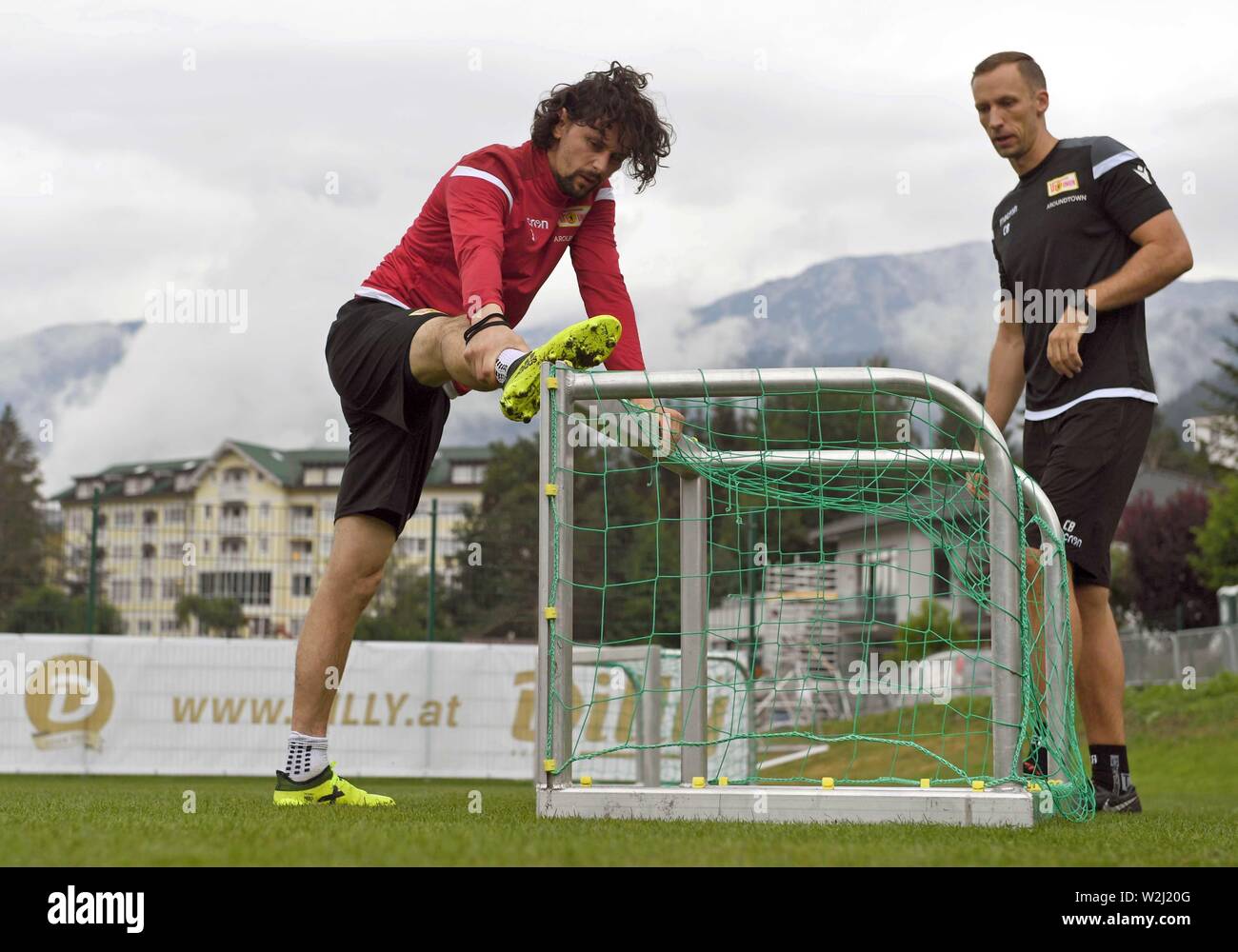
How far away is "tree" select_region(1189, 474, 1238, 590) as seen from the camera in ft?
113

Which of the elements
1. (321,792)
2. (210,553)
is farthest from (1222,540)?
(321,792)

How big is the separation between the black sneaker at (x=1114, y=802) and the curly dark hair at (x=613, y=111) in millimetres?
2309

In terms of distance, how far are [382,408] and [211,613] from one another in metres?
9.17

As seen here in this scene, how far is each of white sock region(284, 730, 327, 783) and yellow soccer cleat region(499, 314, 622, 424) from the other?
111 cm

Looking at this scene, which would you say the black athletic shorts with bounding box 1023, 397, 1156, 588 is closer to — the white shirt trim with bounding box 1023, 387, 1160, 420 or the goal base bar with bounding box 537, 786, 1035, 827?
the white shirt trim with bounding box 1023, 387, 1160, 420

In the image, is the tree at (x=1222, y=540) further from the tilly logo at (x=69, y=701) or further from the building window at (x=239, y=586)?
the tilly logo at (x=69, y=701)

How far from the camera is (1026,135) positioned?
4.35 meters

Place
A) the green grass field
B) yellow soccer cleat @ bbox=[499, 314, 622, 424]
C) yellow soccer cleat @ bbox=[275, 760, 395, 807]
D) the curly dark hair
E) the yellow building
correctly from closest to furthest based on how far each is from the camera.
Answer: the green grass field < yellow soccer cleat @ bbox=[499, 314, 622, 424] < yellow soccer cleat @ bbox=[275, 760, 395, 807] < the curly dark hair < the yellow building

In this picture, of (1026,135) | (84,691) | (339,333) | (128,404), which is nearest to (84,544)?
(84,691)

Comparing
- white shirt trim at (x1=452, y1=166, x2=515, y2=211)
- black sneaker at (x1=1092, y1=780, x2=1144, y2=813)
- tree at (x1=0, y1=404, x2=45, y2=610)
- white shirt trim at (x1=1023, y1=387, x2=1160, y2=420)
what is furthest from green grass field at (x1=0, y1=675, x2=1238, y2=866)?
tree at (x1=0, y1=404, x2=45, y2=610)

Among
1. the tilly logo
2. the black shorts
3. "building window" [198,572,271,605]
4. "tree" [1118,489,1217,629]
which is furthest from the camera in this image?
"tree" [1118,489,1217,629]
